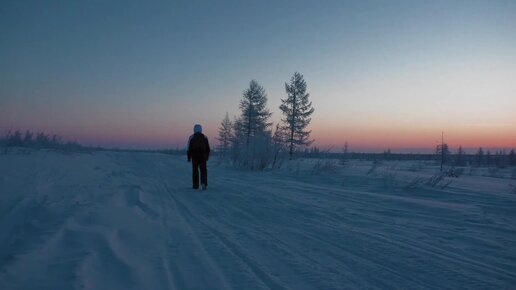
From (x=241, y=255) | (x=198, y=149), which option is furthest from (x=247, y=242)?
(x=198, y=149)

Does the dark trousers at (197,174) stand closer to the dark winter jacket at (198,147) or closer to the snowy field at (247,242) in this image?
the dark winter jacket at (198,147)

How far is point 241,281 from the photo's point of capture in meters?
2.95

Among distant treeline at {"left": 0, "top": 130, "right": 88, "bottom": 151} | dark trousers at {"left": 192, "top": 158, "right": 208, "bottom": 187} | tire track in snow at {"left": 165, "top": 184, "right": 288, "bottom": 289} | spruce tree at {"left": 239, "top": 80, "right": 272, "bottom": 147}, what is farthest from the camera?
spruce tree at {"left": 239, "top": 80, "right": 272, "bottom": 147}

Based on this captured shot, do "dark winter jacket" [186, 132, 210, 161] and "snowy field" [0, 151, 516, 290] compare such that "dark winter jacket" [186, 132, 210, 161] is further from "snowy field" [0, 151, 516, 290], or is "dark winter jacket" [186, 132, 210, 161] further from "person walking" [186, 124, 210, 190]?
"snowy field" [0, 151, 516, 290]

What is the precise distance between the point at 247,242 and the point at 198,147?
6.64 metres

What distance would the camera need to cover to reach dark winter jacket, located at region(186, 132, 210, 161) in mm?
10492

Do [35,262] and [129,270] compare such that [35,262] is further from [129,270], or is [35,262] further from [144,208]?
[144,208]

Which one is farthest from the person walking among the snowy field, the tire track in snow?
the tire track in snow

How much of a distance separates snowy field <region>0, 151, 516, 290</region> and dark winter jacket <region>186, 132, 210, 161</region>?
3.04 m

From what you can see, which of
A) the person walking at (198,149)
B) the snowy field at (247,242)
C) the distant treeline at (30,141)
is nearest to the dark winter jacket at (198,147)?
the person walking at (198,149)

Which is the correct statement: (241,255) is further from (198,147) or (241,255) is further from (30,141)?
(30,141)

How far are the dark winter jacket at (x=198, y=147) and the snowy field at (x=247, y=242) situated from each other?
304cm

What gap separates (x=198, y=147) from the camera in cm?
1054

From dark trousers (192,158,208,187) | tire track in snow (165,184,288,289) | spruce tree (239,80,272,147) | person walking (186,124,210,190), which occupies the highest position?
spruce tree (239,80,272,147)
